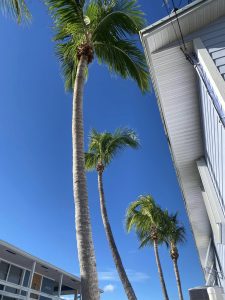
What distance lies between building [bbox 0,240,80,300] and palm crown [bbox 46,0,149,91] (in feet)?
27.3

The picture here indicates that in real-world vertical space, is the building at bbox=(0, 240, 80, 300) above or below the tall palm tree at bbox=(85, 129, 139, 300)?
below

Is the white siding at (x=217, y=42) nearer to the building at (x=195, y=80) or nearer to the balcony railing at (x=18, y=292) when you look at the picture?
the building at (x=195, y=80)

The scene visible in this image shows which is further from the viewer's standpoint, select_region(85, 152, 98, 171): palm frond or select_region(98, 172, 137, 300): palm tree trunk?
select_region(85, 152, 98, 171): palm frond

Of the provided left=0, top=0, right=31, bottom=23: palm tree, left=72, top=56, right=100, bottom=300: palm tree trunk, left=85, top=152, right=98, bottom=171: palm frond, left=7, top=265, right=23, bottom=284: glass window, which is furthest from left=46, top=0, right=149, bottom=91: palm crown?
left=7, top=265, right=23, bottom=284: glass window

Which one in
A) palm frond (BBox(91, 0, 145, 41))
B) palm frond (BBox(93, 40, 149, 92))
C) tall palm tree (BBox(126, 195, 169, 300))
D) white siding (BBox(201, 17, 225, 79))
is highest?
tall palm tree (BBox(126, 195, 169, 300))

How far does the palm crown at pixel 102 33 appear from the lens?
852 centimetres

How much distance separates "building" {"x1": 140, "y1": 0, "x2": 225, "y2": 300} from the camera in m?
4.92

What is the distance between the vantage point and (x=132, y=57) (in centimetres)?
977

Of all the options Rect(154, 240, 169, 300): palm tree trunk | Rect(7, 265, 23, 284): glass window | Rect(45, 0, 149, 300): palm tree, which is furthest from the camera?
Rect(154, 240, 169, 300): palm tree trunk

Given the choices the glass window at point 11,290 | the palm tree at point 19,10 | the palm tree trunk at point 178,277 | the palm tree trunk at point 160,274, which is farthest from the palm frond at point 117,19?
the palm tree trunk at point 178,277

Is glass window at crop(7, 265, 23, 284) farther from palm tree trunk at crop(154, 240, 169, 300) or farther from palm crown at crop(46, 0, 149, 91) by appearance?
palm tree trunk at crop(154, 240, 169, 300)

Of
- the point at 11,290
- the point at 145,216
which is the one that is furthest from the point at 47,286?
the point at 145,216

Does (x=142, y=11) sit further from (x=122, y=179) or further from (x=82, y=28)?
(x=122, y=179)

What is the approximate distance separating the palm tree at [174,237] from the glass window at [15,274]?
1420 centimetres
